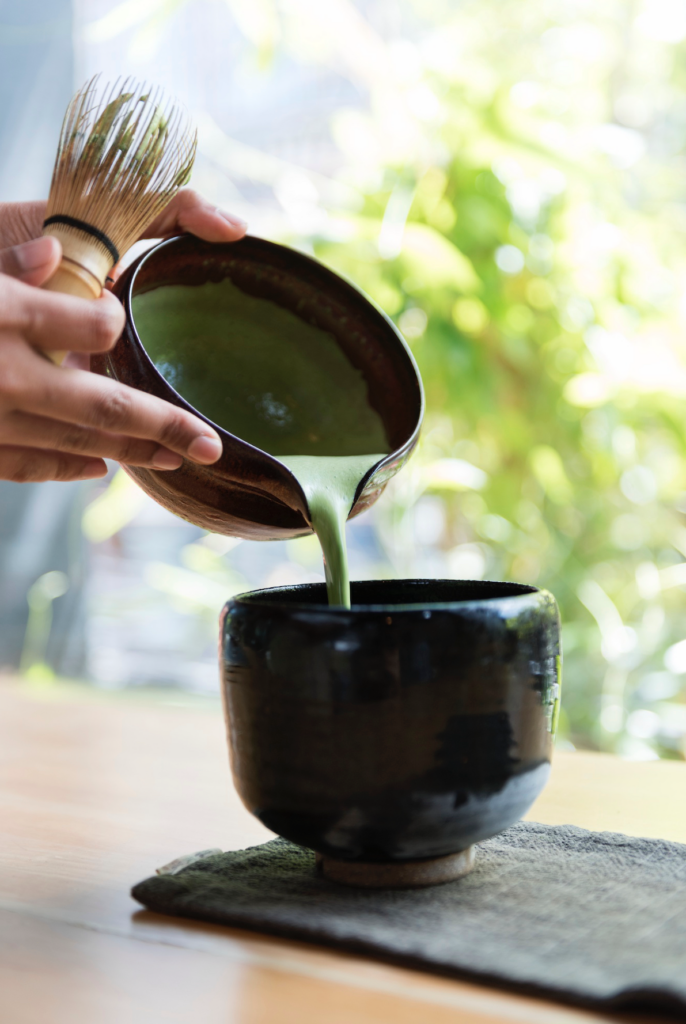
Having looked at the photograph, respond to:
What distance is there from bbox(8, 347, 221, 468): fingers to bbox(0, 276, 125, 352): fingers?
0.5 inches

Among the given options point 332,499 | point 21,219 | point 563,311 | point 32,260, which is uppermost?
point 563,311

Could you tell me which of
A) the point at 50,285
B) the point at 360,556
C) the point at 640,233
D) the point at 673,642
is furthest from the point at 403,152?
the point at 50,285

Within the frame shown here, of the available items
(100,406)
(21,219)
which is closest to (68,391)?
(100,406)

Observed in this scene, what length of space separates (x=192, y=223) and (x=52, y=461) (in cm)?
20

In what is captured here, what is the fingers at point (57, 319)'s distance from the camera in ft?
1.47

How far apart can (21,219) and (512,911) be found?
63 cm

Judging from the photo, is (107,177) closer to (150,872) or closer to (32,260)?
(32,260)

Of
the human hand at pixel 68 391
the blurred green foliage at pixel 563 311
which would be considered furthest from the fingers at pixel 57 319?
the blurred green foliage at pixel 563 311

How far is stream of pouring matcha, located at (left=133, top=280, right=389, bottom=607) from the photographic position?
0.72 meters

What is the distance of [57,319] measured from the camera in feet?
1.51

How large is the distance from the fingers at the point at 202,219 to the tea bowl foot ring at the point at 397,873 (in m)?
0.44

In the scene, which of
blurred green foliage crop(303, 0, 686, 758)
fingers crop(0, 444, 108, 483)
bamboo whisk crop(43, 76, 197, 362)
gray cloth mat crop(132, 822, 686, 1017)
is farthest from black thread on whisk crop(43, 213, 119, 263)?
blurred green foliage crop(303, 0, 686, 758)

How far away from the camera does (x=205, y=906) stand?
0.49 m

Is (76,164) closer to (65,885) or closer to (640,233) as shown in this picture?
(65,885)
